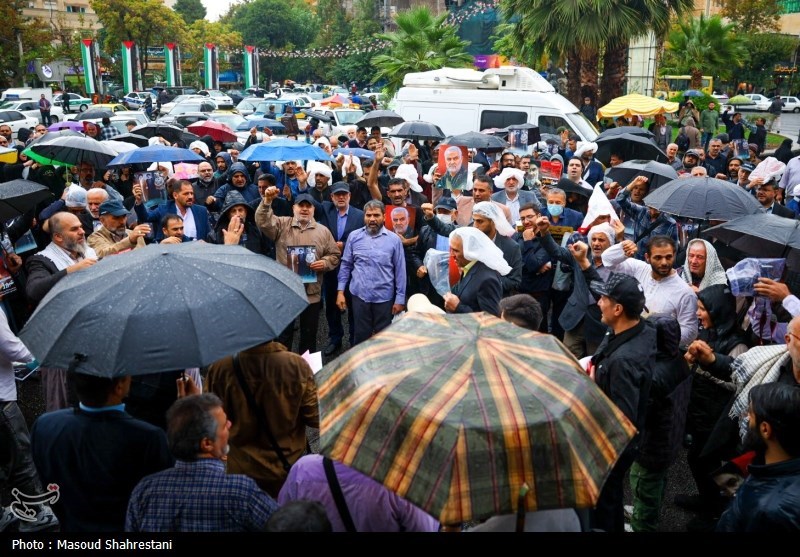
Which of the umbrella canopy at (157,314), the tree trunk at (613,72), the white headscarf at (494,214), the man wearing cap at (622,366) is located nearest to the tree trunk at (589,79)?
the tree trunk at (613,72)

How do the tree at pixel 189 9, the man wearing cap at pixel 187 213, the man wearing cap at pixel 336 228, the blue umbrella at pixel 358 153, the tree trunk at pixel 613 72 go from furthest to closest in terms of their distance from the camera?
the tree at pixel 189 9
the tree trunk at pixel 613 72
the blue umbrella at pixel 358 153
the man wearing cap at pixel 336 228
the man wearing cap at pixel 187 213

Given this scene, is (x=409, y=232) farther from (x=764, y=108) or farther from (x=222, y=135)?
(x=764, y=108)

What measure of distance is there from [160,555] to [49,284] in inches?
116

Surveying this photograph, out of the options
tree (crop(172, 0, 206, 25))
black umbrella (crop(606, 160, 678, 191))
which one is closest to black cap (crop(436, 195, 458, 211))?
black umbrella (crop(606, 160, 678, 191))

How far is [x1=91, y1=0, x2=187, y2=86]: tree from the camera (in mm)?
46781

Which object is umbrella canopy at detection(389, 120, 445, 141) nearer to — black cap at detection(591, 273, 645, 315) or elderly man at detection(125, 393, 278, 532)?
black cap at detection(591, 273, 645, 315)

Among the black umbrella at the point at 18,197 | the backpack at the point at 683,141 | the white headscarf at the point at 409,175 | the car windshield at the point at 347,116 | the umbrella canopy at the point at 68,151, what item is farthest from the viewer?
the car windshield at the point at 347,116

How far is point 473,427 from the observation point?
2.27 meters

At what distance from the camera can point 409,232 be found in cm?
748

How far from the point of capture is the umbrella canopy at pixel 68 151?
8.45m

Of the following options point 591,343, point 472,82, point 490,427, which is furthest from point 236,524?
point 472,82

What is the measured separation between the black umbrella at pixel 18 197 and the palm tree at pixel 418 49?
18.0 meters

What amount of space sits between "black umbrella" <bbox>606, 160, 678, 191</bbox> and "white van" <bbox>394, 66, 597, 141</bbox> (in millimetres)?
4833

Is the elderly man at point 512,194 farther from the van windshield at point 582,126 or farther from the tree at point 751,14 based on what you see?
the tree at point 751,14
